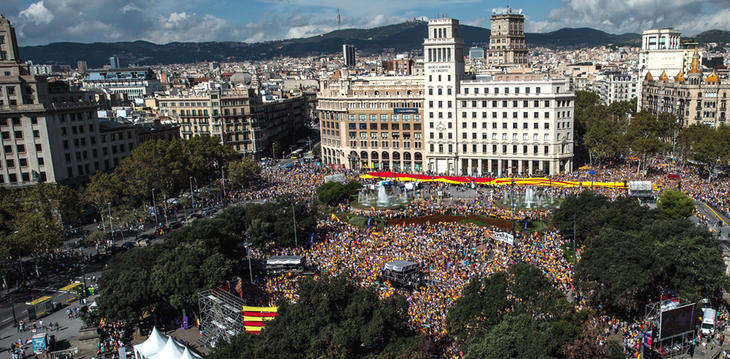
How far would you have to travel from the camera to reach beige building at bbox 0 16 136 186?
7750cm

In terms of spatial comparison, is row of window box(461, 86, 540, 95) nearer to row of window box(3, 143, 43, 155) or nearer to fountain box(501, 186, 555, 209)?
fountain box(501, 186, 555, 209)

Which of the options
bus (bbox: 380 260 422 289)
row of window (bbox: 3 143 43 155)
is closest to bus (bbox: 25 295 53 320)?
bus (bbox: 380 260 422 289)

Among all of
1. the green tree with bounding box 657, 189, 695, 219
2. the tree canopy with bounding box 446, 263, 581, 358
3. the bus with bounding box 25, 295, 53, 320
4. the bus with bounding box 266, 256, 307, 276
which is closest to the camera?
the tree canopy with bounding box 446, 263, 581, 358

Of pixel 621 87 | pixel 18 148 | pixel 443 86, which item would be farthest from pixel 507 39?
pixel 18 148

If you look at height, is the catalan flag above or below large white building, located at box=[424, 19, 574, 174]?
below

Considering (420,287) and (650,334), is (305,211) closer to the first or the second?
(420,287)

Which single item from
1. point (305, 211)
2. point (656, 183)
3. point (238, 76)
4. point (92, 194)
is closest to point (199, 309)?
point (305, 211)

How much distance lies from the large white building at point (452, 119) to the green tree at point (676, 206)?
1356 inches

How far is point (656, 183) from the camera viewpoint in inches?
3024

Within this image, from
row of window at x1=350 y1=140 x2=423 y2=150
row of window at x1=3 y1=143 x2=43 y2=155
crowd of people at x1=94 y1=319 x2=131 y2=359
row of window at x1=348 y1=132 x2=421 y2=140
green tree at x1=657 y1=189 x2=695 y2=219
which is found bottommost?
crowd of people at x1=94 y1=319 x2=131 y2=359

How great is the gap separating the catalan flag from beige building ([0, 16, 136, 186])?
5540 centimetres

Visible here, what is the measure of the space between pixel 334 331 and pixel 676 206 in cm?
4230

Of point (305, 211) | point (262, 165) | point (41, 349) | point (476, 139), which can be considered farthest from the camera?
point (262, 165)

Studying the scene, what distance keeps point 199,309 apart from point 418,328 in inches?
649
